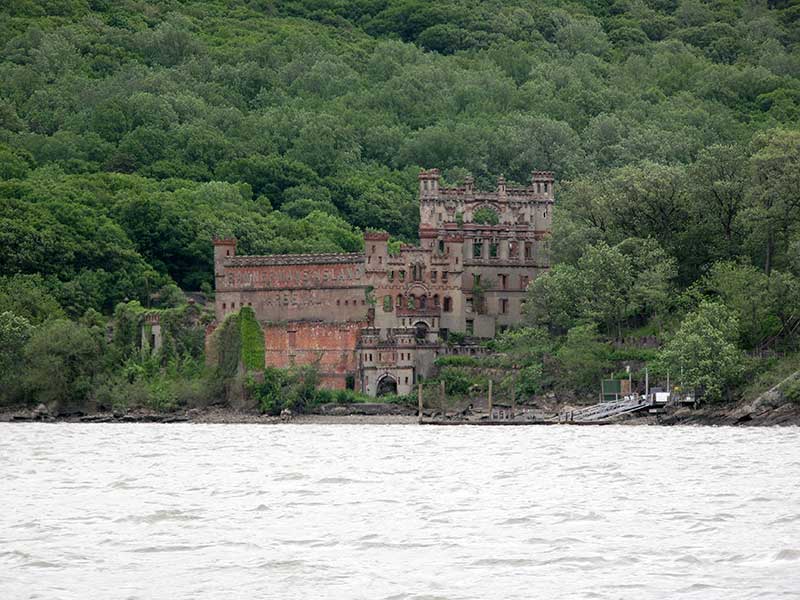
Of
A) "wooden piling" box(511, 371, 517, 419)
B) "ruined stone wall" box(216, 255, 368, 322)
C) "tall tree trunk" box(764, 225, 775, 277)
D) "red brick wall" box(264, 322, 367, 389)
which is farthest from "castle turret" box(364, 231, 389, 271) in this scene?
"tall tree trunk" box(764, 225, 775, 277)

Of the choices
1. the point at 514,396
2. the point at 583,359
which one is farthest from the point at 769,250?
the point at 514,396

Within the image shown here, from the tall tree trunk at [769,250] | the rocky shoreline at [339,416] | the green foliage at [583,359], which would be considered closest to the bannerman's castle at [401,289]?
the rocky shoreline at [339,416]

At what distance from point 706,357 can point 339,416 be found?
19.8 metres

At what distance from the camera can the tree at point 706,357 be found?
97375 mm

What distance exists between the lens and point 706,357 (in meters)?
97.6

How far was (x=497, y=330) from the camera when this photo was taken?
119m

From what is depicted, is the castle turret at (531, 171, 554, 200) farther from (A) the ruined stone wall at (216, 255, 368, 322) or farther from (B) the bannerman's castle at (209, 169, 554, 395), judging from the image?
(A) the ruined stone wall at (216, 255, 368, 322)

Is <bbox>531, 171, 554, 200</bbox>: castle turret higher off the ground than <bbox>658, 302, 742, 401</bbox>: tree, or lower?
higher

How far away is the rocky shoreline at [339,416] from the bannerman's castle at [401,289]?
173 inches

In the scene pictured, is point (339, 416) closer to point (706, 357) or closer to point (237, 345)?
point (237, 345)

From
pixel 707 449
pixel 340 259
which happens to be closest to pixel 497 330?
pixel 340 259

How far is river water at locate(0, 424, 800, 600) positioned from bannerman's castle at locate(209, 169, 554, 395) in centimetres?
2988

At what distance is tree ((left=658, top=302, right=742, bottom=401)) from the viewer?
9738 centimetres

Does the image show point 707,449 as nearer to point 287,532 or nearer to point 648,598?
point 287,532
